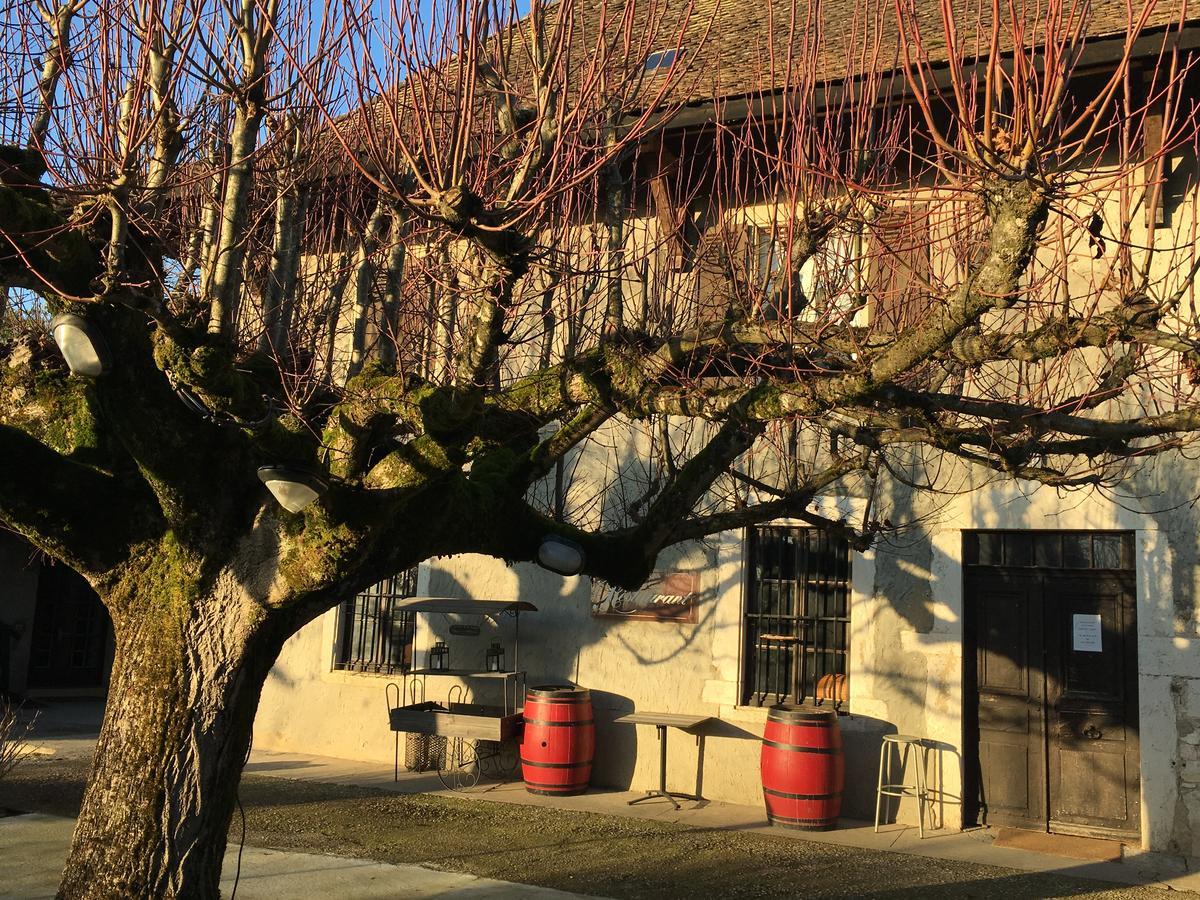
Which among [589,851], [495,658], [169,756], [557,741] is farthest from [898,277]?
[169,756]

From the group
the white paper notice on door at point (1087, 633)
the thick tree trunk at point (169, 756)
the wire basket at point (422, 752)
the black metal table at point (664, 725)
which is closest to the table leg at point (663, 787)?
the black metal table at point (664, 725)

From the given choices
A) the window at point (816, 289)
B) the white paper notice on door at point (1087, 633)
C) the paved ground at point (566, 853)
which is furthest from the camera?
the white paper notice on door at point (1087, 633)

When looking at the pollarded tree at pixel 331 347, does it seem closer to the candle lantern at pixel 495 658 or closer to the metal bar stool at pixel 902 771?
the metal bar stool at pixel 902 771

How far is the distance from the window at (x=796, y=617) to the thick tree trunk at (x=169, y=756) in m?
5.32

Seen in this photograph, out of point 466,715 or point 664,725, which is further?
point 466,715

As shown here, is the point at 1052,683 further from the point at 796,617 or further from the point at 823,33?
the point at 823,33

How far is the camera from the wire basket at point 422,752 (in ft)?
32.8

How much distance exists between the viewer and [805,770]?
7832mm

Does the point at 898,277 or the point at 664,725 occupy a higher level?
the point at 898,277

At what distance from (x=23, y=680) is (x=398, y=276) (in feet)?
36.7

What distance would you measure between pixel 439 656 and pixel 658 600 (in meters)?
2.35

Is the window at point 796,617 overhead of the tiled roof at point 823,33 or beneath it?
beneath

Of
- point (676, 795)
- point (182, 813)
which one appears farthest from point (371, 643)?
point (182, 813)

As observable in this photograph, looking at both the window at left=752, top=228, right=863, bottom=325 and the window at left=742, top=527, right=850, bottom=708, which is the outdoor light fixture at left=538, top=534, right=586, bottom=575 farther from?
the window at left=742, top=527, right=850, bottom=708
